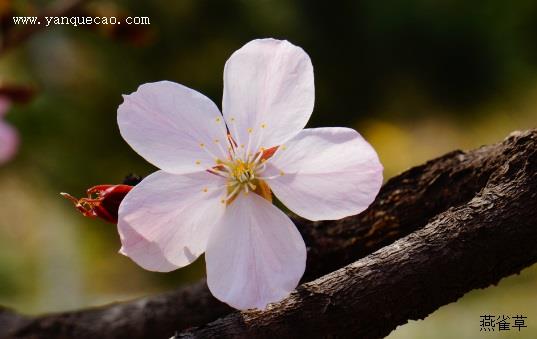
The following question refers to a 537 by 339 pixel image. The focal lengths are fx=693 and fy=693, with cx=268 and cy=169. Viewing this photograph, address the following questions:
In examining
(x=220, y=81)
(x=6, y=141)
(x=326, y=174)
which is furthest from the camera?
(x=220, y=81)

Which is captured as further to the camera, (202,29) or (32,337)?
(202,29)

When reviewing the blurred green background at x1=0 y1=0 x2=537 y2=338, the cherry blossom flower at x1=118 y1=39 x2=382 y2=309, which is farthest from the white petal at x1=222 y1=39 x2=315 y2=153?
the blurred green background at x1=0 y1=0 x2=537 y2=338

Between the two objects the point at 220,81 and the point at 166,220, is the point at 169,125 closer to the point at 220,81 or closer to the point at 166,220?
the point at 166,220

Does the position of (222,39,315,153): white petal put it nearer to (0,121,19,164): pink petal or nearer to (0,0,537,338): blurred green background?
(0,121,19,164): pink petal

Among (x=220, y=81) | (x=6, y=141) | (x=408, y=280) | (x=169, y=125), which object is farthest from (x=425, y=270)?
(x=220, y=81)

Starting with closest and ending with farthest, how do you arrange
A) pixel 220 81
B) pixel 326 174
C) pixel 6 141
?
pixel 326 174 < pixel 6 141 < pixel 220 81

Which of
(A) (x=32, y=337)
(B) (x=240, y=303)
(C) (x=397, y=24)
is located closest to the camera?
(B) (x=240, y=303)

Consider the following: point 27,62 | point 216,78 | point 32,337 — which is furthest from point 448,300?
point 27,62

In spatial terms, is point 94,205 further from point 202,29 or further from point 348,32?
point 348,32
